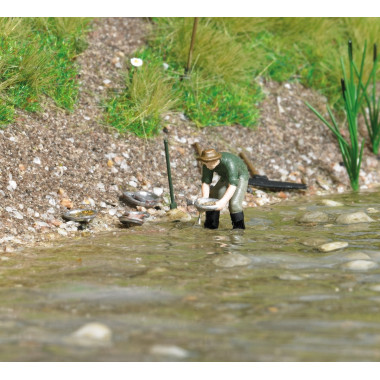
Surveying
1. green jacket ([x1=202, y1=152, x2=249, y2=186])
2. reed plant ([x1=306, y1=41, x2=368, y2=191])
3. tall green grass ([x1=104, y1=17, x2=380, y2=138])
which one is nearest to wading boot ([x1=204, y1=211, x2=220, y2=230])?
green jacket ([x1=202, y1=152, x2=249, y2=186])

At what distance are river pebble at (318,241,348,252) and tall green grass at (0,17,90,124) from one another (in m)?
3.17

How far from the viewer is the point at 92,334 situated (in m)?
2.73

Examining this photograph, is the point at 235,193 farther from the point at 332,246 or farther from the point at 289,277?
the point at 289,277

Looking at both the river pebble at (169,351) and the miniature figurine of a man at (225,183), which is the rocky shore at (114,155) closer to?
the miniature figurine of a man at (225,183)

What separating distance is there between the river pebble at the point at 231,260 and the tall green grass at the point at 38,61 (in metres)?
2.83

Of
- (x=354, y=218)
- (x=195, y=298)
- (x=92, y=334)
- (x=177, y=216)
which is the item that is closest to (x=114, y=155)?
(x=177, y=216)

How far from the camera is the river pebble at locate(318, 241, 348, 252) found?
4383 millimetres

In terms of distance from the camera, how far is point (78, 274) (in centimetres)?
380

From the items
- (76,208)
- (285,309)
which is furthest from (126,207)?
(285,309)

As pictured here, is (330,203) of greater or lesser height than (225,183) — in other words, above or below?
below

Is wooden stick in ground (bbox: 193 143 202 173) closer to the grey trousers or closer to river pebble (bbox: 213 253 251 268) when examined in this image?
the grey trousers

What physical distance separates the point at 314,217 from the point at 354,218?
348 millimetres

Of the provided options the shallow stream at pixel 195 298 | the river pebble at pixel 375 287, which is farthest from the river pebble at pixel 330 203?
the river pebble at pixel 375 287

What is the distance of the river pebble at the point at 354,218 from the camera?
5417 millimetres
